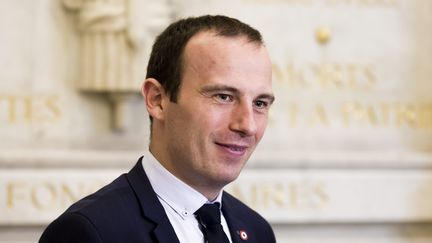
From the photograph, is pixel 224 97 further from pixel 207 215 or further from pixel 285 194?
pixel 285 194

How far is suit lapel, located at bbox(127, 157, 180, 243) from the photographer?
1.94 metres

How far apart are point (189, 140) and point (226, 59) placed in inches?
7.8

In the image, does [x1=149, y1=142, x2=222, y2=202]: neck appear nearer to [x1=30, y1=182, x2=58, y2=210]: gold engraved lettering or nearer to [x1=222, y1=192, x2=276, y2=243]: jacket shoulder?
[x1=222, y1=192, x2=276, y2=243]: jacket shoulder

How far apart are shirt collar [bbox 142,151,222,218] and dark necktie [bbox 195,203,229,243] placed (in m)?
0.02

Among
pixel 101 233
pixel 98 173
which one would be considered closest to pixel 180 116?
pixel 101 233

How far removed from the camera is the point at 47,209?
15.2ft

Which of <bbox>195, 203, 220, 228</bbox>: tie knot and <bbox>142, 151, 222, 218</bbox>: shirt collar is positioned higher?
<bbox>142, 151, 222, 218</bbox>: shirt collar

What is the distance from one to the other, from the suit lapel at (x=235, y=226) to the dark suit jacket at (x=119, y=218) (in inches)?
1.0

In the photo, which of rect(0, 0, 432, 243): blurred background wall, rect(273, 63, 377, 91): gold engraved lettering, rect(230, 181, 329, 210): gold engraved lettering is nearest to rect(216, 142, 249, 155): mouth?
rect(0, 0, 432, 243): blurred background wall

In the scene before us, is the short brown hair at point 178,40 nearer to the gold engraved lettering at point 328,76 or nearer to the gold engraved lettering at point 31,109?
the gold engraved lettering at point 31,109

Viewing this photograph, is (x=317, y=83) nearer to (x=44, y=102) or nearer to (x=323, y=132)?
(x=323, y=132)

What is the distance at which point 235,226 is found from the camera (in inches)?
86.7

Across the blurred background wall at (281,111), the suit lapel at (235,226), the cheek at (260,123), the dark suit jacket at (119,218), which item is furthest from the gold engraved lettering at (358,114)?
the cheek at (260,123)

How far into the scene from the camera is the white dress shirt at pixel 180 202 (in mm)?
2012
